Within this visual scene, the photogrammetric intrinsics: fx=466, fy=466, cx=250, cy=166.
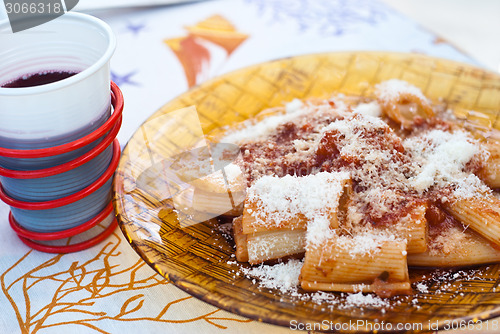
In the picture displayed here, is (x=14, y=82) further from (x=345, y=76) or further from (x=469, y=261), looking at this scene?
(x=469, y=261)

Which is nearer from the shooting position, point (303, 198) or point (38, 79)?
point (303, 198)

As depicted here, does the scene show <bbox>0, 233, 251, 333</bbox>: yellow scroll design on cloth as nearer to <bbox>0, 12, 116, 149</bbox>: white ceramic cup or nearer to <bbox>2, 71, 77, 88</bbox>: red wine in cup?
<bbox>0, 12, 116, 149</bbox>: white ceramic cup

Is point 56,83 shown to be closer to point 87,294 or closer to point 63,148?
point 63,148

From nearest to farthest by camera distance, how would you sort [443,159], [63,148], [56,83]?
[56,83] → [63,148] → [443,159]

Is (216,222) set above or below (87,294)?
above

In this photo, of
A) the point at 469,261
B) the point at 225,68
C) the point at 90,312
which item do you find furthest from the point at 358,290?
the point at 225,68

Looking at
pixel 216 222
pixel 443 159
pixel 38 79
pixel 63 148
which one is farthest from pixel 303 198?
pixel 38 79

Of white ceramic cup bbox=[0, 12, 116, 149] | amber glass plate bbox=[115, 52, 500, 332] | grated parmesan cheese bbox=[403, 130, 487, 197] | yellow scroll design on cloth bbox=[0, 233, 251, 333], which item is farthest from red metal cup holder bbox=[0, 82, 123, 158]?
grated parmesan cheese bbox=[403, 130, 487, 197]
